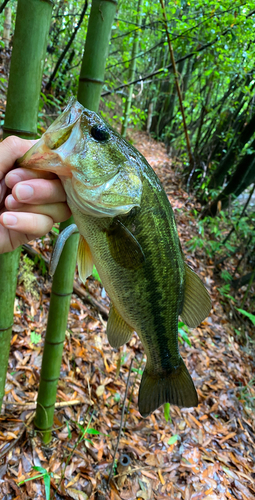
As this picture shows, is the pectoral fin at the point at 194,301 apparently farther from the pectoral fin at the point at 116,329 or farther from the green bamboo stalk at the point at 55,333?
the green bamboo stalk at the point at 55,333

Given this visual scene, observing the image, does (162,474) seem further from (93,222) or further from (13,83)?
(13,83)

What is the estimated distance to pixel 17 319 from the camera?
267 cm

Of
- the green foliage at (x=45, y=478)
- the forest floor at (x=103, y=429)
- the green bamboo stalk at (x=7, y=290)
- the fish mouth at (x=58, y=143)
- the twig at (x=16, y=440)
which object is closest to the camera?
the fish mouth at (x=58, y=143)

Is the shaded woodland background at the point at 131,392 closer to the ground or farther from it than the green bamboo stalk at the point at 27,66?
closer to the ground

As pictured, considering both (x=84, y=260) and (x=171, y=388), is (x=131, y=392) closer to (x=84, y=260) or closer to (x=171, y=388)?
(x=171, y=388)

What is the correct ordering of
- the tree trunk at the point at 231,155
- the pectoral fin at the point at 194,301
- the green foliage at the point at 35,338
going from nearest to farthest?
1. the pectoral fin at the point at 194,301
2. the green foliage at the point at 35,338
3. the tree trunk at the point at 231,155

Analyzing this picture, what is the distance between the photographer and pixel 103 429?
2486 mm

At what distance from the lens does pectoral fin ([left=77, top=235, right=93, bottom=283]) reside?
1131 mm

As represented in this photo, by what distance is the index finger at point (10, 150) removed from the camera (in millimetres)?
1118

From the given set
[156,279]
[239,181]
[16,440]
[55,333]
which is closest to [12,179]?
[156,279]

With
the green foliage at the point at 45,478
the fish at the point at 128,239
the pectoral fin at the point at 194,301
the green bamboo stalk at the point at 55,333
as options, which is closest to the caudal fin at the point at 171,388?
the fish at the point at 128,239

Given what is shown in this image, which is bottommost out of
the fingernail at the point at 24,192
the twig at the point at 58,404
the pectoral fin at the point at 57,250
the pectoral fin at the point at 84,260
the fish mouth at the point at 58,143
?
the twig at the point at 58,404

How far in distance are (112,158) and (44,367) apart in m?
1.51

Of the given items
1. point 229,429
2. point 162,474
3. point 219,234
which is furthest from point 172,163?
point 162,474
